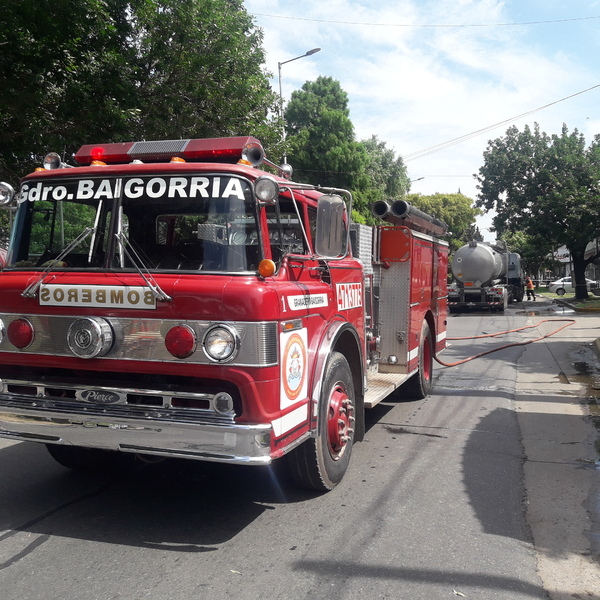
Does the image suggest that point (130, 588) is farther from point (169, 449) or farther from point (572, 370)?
point (572, 370)

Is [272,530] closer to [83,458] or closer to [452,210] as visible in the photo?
[83,458]

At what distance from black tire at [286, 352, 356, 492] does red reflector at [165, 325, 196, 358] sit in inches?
48.0

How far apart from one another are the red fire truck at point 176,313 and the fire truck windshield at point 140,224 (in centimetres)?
1

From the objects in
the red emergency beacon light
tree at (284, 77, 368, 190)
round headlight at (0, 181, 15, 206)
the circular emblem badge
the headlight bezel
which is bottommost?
the circular emblem badge

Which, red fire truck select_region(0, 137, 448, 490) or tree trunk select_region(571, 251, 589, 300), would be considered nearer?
red fire truck select_region(0, 137, 448, 490)

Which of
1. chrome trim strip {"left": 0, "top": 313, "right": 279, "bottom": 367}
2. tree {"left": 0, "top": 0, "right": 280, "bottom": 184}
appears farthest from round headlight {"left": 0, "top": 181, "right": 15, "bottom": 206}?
tree {"left": 0, "top": 0, "right": 280, "bottom": 184}

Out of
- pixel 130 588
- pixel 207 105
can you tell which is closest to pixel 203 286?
pixel 130 588

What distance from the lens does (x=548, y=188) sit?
33625 millimetres

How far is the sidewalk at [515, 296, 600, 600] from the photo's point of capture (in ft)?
12.2

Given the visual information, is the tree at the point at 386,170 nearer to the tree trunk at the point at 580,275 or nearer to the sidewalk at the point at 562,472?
the tree trunk at the point at 580,275

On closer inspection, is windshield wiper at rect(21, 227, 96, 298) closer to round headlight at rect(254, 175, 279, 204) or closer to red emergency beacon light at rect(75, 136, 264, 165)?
red emergency beacon light at rect(75, 136, 264, 165)

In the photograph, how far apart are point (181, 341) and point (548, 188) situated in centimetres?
3356

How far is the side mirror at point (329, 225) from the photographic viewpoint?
175 inches

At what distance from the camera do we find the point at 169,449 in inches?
146
